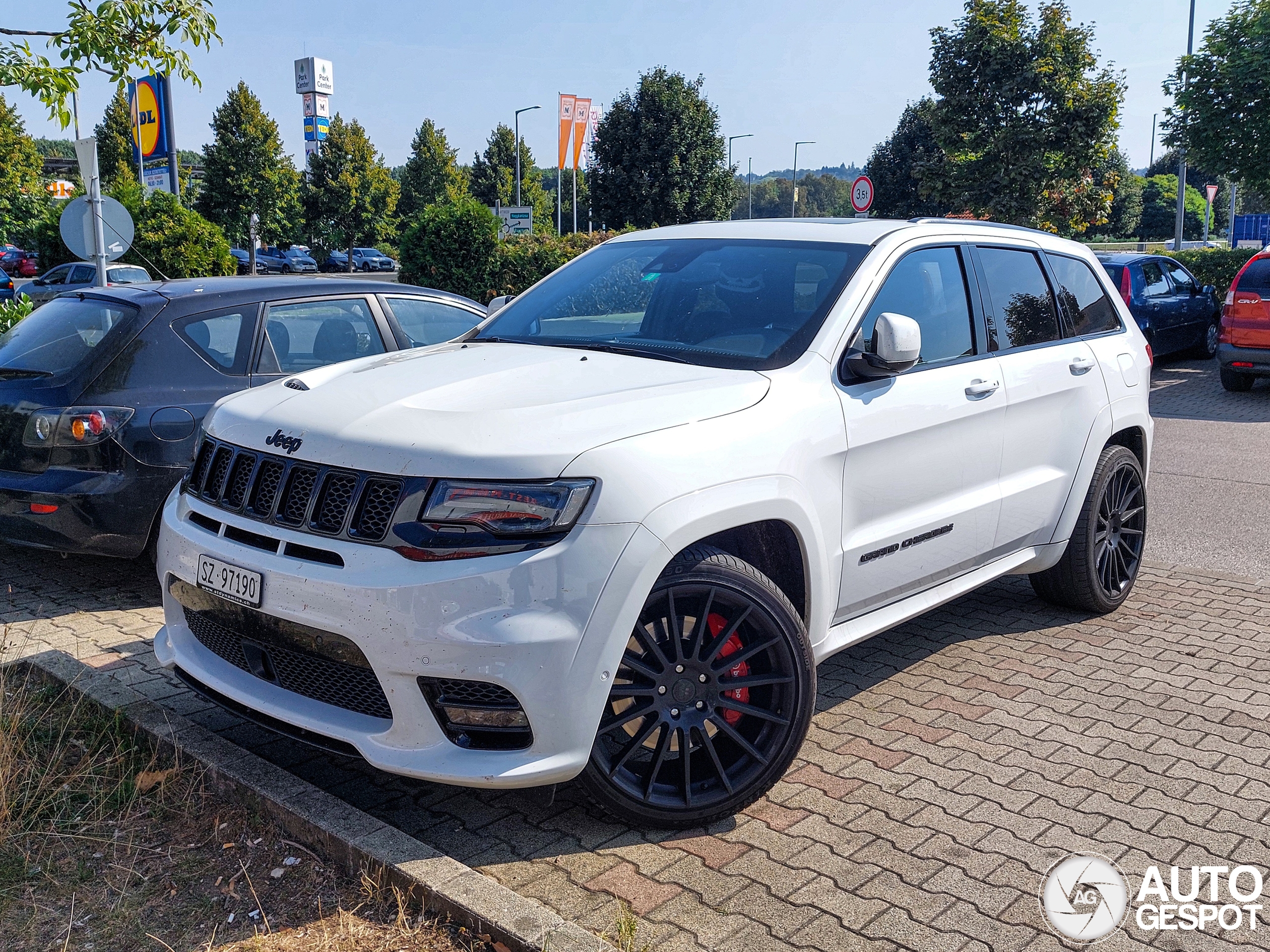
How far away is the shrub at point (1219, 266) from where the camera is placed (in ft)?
68.1

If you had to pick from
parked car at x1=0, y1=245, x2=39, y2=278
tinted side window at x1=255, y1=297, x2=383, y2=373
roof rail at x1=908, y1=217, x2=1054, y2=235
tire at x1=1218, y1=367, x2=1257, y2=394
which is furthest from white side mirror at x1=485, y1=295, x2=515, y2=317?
parked car at x1=0, y1=245, x2=39, y2=278

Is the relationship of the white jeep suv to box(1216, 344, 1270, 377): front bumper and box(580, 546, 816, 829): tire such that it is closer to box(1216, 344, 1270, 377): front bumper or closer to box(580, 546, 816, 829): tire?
box(580, 546, 816, 829): tire

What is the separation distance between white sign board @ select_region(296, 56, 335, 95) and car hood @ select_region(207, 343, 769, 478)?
8634 centimetres

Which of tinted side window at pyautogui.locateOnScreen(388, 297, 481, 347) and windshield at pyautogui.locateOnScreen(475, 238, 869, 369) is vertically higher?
windshield at pyautogui.locateOnScreen(475, 238, 869, 369)

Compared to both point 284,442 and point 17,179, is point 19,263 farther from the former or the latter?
point 284,442

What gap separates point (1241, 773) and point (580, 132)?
55921 millimetres

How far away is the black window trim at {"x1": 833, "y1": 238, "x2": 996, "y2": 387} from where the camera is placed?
3.87m

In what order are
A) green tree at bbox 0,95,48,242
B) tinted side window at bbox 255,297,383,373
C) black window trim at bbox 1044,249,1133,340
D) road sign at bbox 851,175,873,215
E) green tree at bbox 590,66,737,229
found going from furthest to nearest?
green tree at bbox 590,66,737,229 → green tree at bbox 0,95,48,242 → road sign at bbox 851,175,873,215 → tinted side window at bbox 255,297,383,373 → black window trim at bbox 1044,249,1133,340

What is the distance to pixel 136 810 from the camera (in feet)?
11.4

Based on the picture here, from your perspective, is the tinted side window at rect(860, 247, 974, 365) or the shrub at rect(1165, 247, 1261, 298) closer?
the tinted side window at rect(860, 247, 974, 365)

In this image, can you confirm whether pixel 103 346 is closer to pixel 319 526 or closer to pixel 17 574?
pixel 17 574

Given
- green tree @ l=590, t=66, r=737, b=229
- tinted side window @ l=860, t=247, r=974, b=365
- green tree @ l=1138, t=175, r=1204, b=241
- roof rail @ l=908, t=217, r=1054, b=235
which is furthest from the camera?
green tree @ l=1138, t=175, r=1204, b=241

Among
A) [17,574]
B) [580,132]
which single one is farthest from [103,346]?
[580,132]

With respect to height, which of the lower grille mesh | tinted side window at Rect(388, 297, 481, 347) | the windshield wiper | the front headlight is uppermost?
tinted side window at Rect(388, 297, 481, 347)
